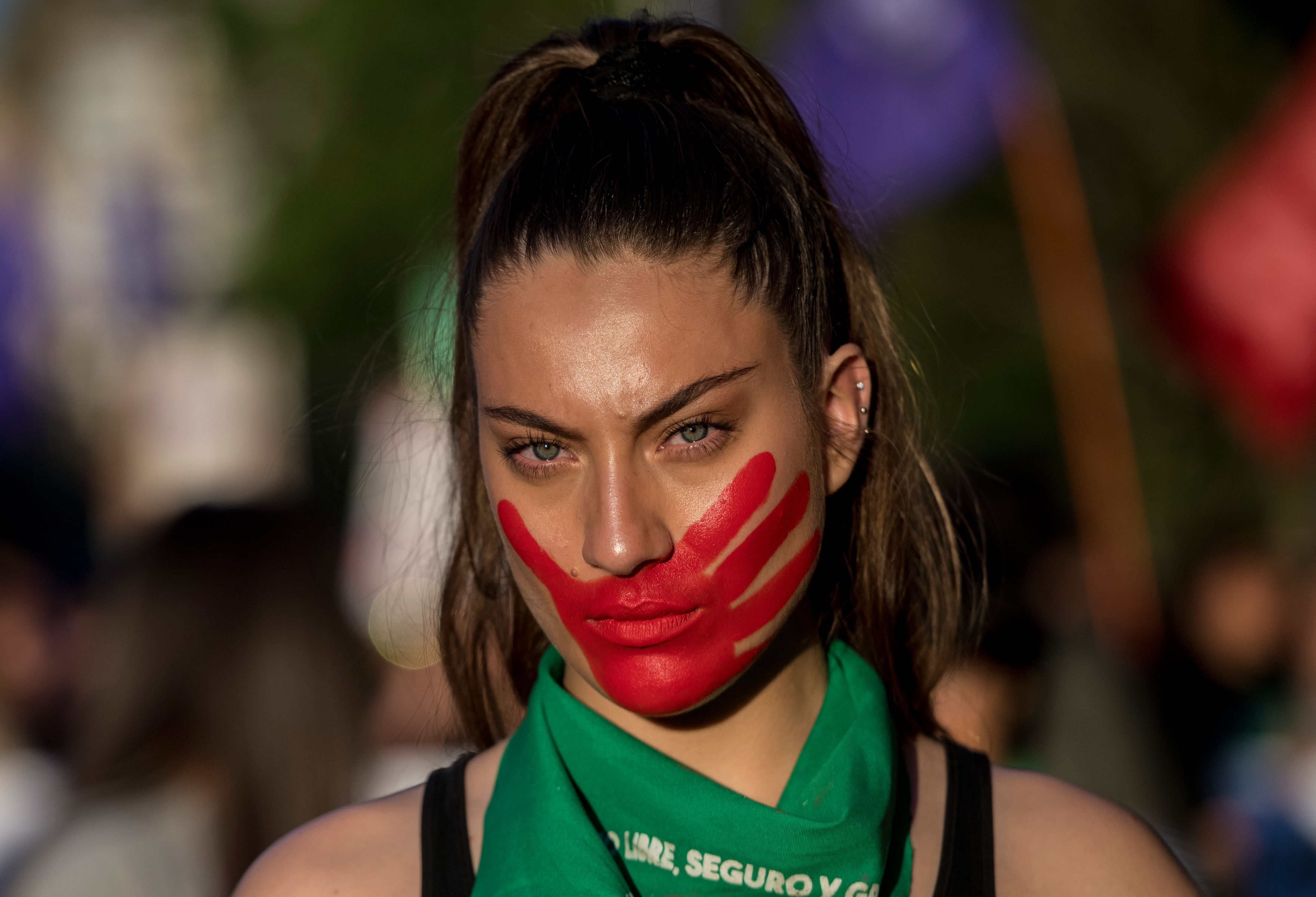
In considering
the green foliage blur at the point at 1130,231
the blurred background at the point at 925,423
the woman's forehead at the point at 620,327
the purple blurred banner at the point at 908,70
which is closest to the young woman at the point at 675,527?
the woman's forehead at the point at 620,327

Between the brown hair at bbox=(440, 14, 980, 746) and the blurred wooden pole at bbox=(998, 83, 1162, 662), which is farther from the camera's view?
the blurred wooden pole at bbox=(998, 83, 1162, 662)

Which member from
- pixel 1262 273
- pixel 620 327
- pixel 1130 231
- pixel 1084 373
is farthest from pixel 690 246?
pixel 1130 231

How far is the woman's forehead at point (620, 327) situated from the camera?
5.82ft

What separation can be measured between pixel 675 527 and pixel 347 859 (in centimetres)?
66

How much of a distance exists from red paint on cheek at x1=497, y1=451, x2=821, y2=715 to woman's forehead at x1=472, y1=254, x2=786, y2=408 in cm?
18

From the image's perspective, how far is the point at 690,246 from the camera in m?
1.83

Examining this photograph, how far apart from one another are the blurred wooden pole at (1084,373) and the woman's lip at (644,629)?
18.6ft

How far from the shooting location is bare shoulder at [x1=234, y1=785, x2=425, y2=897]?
6.17 feet

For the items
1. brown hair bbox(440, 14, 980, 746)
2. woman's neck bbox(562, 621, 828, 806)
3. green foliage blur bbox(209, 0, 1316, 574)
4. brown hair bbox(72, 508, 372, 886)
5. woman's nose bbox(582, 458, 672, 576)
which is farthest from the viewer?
green foliage blur bbox(209, 0, 1316, 574)

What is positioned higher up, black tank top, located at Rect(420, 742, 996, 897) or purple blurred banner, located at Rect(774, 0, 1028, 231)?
purple blurred banner, located at Rect(774, 0, 1028, 231)

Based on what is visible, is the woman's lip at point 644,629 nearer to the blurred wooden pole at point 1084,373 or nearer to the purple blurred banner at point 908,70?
the purple blurred banner at point 908,70

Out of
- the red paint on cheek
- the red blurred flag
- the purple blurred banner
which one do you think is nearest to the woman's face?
the red paint on cheek

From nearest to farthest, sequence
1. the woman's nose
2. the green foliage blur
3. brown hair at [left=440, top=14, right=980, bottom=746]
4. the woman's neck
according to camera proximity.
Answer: the woman's nose < brown hair at [left=440, top=14, right=980, bottom=746] < the woman's neck < the green foliage blur

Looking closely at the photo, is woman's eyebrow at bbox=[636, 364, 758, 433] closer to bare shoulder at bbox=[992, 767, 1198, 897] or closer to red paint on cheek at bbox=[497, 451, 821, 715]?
red paint on cheek at bbox=[497, 451, 821, 715]
